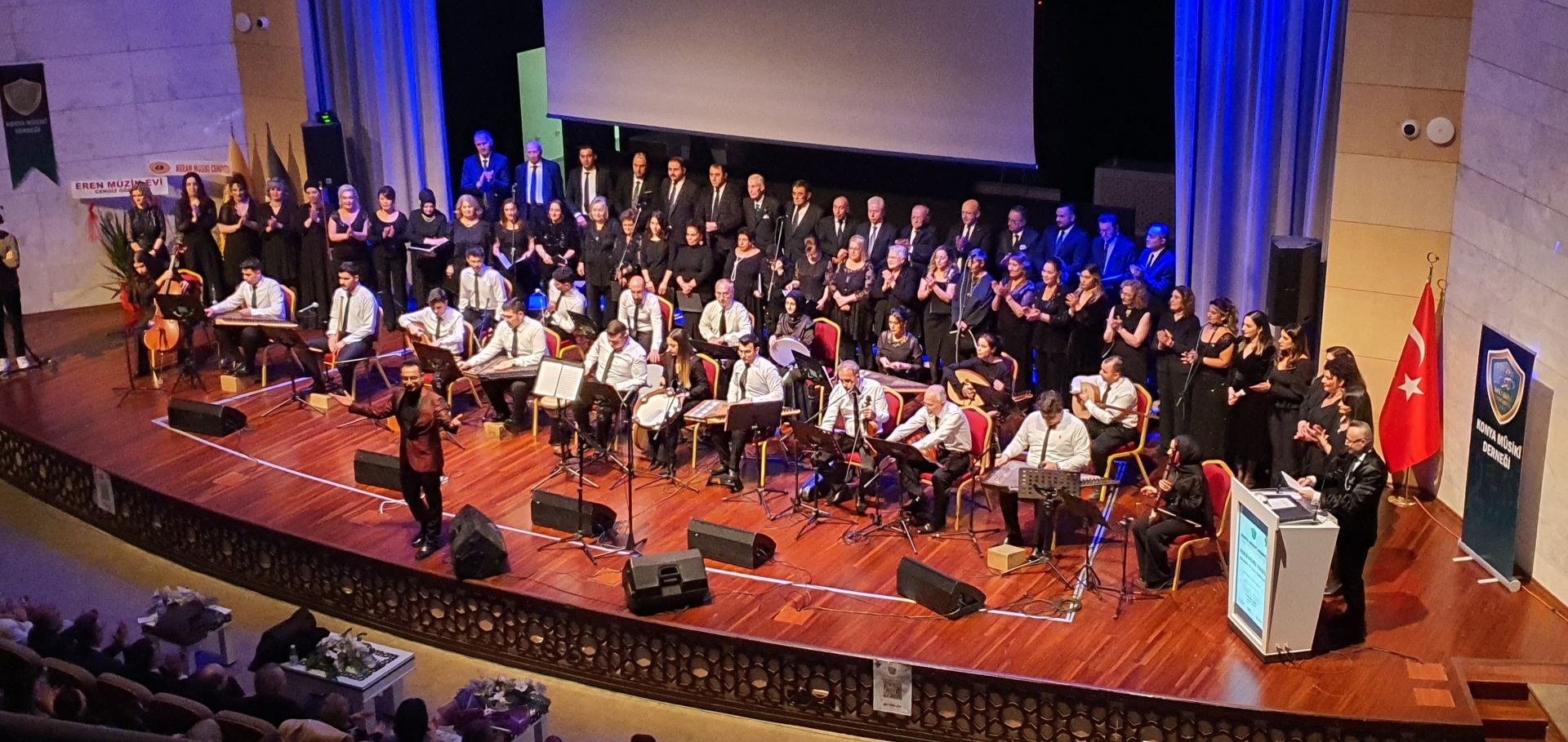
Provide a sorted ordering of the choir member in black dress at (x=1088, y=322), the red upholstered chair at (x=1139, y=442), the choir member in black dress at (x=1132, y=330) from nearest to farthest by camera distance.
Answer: the red upholstered chair at (x=1139, y=442) → the choir member in black dress at (x=1132, y=330) → the choir member in black dress at (x=1088, y=322)

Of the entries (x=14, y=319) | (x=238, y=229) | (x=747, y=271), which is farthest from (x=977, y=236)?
(x=14, y=319)

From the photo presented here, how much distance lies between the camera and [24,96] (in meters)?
13.9

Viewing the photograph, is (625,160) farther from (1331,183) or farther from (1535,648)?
(1535,648)

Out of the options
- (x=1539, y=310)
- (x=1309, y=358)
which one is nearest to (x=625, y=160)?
(x=1309, y=358)

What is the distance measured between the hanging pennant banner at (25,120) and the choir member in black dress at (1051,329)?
9527mm

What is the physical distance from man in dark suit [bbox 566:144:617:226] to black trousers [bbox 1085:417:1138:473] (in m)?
5.27

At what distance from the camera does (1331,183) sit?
10094mm

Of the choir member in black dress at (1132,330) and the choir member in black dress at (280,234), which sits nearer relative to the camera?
the choir member in black dress at (1132,330)

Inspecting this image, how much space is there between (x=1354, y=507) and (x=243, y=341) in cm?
859

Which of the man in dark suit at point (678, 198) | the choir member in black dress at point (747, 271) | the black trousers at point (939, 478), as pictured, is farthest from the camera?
the man in dark suit at point (678, 198)

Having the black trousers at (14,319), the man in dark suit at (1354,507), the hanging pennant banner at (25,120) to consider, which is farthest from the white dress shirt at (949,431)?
the hanging pennant banner at (25,120)

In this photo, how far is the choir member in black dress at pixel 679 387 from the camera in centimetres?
1026

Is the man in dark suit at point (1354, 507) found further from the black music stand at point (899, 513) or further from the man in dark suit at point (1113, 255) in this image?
the man in dark suit at point (1113, 255)

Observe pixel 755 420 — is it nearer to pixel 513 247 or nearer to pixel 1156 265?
pixel 1156 265
